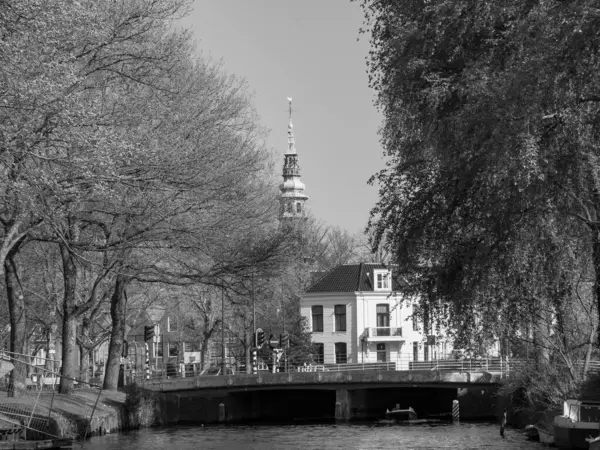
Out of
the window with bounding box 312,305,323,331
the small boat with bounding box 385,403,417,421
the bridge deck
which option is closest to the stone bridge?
the bridge deck

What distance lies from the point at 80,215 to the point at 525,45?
17.2m

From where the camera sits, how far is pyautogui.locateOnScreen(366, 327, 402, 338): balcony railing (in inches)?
3206

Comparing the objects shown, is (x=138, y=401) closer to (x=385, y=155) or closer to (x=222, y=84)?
(x=222, y=84)

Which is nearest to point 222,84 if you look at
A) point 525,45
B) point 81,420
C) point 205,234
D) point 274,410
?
point 205,234

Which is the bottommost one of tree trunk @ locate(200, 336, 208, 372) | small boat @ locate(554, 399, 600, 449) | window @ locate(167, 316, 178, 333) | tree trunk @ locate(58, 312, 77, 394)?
small boat @ locate(554, 399, 600, 449)

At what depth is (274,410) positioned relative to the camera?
6212 centimetres

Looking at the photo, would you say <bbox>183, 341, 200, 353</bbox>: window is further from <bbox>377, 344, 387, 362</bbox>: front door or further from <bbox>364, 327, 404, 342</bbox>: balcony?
<bbox>364, 327, 404, 342</bbox>: balcony

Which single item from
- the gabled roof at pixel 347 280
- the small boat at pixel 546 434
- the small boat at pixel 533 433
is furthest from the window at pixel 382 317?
the small boat at pixel 546 434

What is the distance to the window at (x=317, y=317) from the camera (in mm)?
82750

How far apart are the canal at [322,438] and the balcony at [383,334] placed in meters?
30.7

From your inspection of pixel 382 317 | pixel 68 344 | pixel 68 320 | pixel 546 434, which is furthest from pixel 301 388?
pixel 382 317

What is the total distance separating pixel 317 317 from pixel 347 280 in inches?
147

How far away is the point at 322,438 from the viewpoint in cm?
4197

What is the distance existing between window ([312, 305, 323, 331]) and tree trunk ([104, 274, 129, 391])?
37086mm
